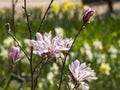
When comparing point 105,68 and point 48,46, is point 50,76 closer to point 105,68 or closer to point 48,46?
point 105,68

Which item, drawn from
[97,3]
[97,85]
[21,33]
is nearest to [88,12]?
[97,85]

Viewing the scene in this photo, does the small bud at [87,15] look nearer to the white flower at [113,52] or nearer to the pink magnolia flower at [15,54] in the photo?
the pink magnolia flower at [15,54]

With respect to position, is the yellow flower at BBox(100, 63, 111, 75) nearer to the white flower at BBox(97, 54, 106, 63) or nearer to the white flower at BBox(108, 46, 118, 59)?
the white flower at BBox(97, 54, 106, 63)

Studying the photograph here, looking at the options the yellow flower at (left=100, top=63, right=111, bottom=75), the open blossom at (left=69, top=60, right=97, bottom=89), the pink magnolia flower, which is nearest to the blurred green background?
the yellow flower at (left=100, top=63, right=111, bottom=75)

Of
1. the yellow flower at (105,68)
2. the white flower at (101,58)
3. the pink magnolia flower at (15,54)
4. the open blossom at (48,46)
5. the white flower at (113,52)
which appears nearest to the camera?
the open blossom at (48,46)

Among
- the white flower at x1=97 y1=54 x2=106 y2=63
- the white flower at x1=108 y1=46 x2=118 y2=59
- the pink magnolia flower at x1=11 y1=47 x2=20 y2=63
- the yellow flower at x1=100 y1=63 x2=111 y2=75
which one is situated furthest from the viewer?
the white flower at x1=108 y1=46 x2=118 y2=59

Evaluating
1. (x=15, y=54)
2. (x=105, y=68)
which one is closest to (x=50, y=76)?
(x=105, y=68)

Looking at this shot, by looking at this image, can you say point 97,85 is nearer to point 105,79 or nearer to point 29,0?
point 105,79

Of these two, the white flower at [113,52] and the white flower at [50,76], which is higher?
the white flower at [113,52]

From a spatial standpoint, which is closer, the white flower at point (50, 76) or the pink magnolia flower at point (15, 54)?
the pink magnolia flower at point (15, 54)

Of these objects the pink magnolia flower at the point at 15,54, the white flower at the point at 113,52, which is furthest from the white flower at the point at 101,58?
the pink magnolia flower at the point at 15,54

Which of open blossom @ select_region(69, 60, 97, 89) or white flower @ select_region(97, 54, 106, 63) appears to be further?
white flower @ select_region(97, 54, 106, 63)

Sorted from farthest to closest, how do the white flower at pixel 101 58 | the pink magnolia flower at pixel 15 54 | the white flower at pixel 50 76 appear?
the white flower at pixel 101 58 → the white flower at pixel 50 76 → the pink magnolia flower at pixel 15 54
